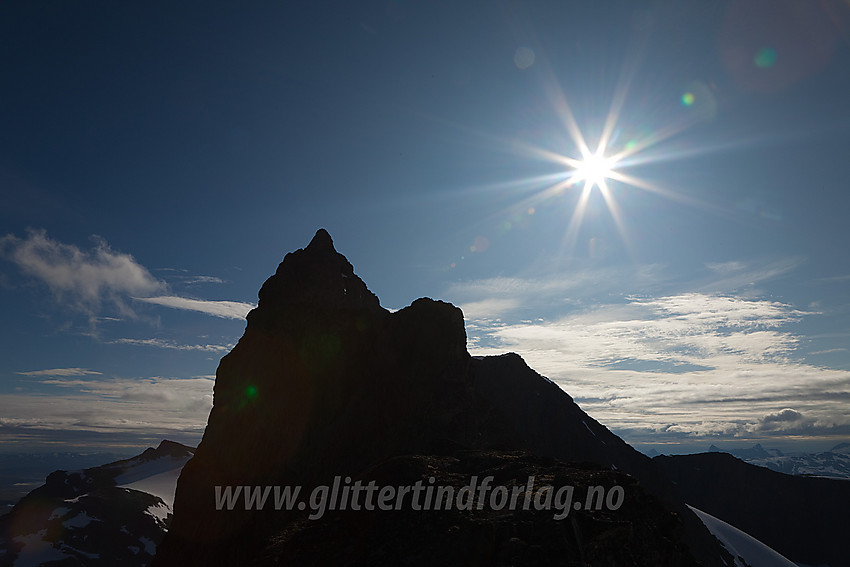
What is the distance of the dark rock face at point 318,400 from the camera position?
57250mm

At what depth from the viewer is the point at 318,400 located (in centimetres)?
6575

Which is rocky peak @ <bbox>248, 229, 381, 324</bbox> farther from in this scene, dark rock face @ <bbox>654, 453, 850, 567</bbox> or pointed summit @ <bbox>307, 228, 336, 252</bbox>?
dark rock face @ <bbox>654, 453, 850, 567</bbox>

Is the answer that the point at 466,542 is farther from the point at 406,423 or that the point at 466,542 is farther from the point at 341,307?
the point at 341,307

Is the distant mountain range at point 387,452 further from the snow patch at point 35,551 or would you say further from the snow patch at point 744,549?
the snow patch at point 35,551

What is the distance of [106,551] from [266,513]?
197921 mm

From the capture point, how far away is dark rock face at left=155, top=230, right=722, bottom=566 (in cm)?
5725

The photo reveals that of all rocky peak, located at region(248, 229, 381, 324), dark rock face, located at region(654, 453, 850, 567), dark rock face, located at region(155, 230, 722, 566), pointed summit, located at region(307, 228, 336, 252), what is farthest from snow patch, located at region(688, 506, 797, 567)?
pointed summit, located at region(307, 228, 336, 252)

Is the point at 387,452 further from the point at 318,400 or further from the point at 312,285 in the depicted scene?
the point at 312,285

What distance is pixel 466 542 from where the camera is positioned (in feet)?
70.4

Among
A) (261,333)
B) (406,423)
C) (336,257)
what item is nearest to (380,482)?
(406,423)

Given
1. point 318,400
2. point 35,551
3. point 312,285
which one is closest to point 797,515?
point 318,400

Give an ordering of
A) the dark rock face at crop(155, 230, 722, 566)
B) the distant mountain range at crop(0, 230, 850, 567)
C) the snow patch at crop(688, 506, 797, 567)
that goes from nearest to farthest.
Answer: the distant mountain range at crop(0, 230, 850, 567) → the dark rock face at crop(155, 230, 722, 566) → the snow patch at crop(688, 506, 797, 567)

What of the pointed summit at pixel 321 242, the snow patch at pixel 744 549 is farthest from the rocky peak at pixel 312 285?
the snow patch at pixel 744 549

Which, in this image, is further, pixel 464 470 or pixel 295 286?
pixel 295 286
